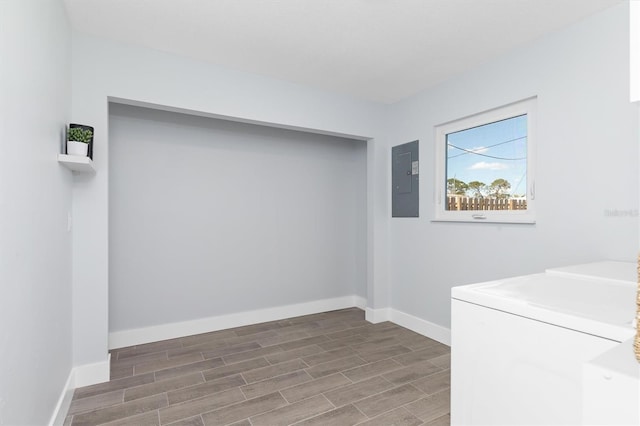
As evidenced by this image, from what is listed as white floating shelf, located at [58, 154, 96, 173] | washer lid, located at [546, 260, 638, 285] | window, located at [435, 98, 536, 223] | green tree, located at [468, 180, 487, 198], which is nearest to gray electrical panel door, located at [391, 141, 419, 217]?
window, located at [435, 98, 536, 223]

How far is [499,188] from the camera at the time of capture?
2.75 metres

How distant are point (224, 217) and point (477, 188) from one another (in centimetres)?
243

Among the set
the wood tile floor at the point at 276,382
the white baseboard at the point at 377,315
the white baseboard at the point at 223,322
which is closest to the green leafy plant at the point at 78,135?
the wood tile floor at the point at 276,382

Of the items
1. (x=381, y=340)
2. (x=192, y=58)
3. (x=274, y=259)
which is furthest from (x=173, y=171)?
(x=381, y=340)

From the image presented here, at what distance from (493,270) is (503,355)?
165 centimetres

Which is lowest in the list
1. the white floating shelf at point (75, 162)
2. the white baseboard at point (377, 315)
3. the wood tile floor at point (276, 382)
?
the wood tile floor at point (276, 382)

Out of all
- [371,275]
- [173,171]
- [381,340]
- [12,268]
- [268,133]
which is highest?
[268,133]

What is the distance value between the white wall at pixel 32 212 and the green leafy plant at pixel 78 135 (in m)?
0.09

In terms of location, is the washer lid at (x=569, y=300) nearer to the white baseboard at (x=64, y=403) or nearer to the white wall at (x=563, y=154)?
the white wall at (x=563, y=154)

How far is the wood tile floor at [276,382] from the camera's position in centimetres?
198

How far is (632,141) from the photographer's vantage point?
74.9 inches

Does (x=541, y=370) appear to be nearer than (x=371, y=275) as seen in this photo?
Yes

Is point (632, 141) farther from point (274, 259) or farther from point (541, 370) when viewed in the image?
point (274, 259)

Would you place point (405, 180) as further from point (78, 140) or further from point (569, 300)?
point (78, 140)
